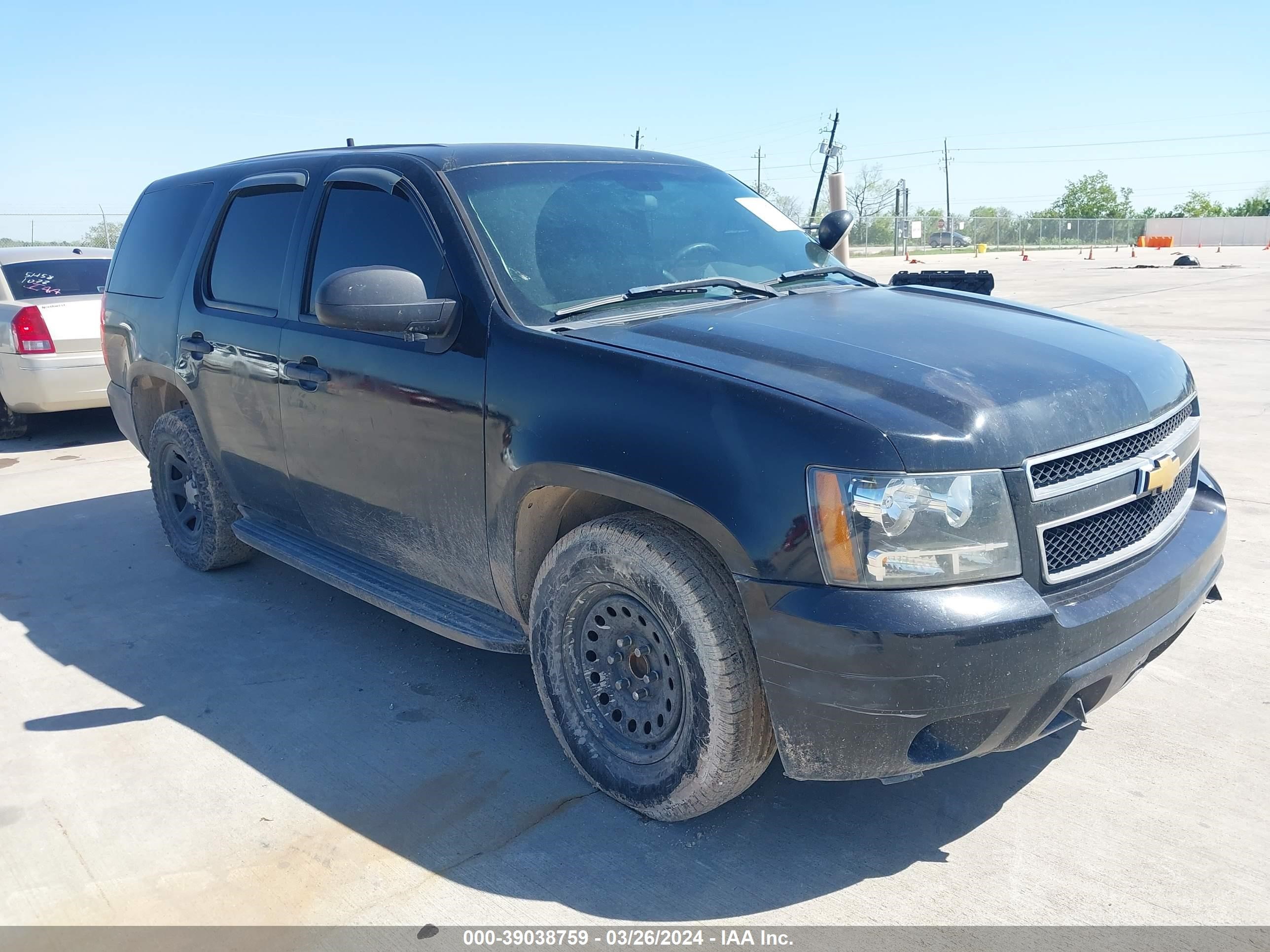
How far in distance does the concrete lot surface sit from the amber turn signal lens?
35.1 inches

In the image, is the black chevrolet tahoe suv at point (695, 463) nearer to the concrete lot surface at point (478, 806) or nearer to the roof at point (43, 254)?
the concrete lot surface at point (478, 806)

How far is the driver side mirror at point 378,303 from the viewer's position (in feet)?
10.4

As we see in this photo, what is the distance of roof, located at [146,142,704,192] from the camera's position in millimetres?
3709

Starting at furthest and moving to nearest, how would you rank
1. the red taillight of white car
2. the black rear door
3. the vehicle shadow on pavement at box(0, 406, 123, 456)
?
the vehicle shadow on pavement at box(0, 406, 123, 456) → the red taillight of white car → the black rear door

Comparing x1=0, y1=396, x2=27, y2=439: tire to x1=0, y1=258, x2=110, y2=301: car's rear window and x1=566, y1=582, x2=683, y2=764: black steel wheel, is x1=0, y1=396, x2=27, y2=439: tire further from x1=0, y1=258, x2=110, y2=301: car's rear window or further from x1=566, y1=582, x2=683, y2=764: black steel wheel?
x1=566, y1=582, x2=683, y2=764: black steel wheel

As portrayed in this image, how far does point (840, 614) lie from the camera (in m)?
2.40

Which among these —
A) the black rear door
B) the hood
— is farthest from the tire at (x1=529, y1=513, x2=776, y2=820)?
the black rear door

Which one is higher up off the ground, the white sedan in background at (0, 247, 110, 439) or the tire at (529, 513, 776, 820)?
the white sedan in background at (0, 247, 110, 439)

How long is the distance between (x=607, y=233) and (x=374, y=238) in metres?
0.87

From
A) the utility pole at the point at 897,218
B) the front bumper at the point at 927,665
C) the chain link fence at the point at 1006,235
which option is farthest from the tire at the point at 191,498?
the chain link fence at the point at 1006,235
